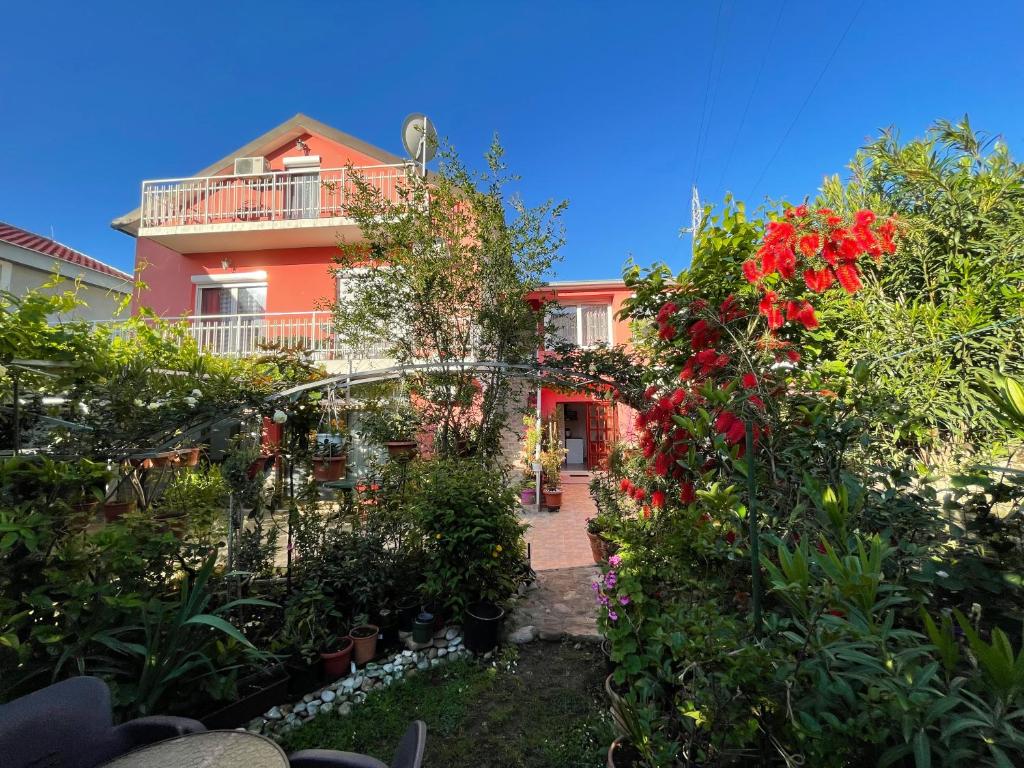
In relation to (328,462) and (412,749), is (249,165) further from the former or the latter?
(412,749)

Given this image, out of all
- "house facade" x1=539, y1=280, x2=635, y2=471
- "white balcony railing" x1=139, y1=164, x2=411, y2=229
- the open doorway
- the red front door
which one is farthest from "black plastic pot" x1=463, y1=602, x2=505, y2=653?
"white balcony railing" x1=139, y1=164, x2=411, y2=229

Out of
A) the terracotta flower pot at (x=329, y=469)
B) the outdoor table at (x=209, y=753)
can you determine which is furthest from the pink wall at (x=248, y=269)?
the outdoor table at (x=209, y=753)

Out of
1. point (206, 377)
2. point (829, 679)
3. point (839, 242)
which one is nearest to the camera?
point (829, 679)

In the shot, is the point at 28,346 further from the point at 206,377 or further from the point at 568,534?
the point at 568,534

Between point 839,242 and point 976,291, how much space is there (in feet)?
5.00

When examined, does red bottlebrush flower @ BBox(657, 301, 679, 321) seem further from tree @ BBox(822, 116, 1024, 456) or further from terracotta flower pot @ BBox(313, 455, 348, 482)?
terracotta flower pot @ BBox(313, 455, 348, 482)

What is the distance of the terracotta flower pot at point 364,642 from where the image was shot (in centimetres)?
349

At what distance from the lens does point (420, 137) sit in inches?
241

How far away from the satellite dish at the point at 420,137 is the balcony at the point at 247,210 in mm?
3507

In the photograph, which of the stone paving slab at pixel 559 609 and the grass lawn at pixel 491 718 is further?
the stone paving slab at pixel 559 609

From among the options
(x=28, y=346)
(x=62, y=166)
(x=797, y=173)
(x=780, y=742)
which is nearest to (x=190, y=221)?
(x=62, y=166)

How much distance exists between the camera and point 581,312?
11.7 meters

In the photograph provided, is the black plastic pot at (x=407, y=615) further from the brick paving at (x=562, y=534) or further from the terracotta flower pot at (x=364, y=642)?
the brick paving at (x=562, y=534)

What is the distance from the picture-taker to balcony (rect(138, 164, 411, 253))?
9688 mm
